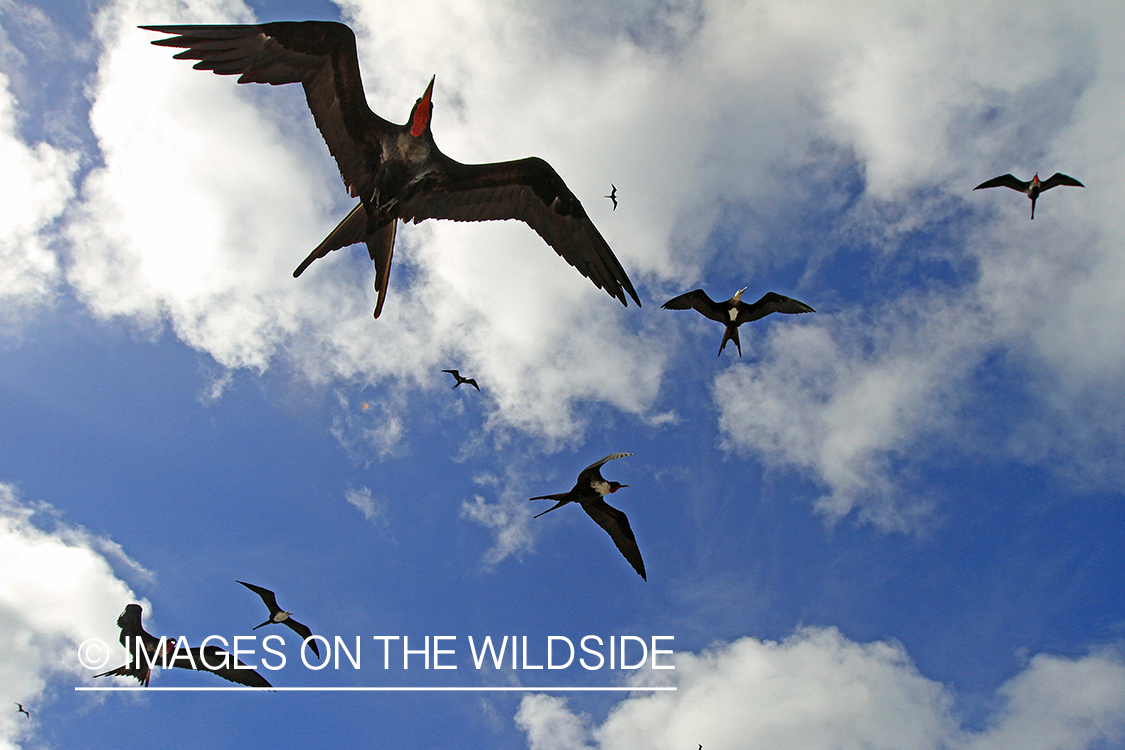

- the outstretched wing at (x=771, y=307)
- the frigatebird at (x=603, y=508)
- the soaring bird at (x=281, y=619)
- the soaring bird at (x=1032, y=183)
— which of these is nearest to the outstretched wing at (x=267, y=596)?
the soaring bird at (x=281, y=619)

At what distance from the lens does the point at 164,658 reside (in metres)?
16.4

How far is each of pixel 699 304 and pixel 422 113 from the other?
7.43 m

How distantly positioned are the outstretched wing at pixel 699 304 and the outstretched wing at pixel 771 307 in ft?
1.47

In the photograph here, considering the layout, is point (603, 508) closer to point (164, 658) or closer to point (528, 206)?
point (528, 206)

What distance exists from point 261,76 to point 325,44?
116 cm

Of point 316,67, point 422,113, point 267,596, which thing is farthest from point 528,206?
point 267,596

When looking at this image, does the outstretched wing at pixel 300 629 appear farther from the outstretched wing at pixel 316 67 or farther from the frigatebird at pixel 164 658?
the outstretched wing at pixel 316 67

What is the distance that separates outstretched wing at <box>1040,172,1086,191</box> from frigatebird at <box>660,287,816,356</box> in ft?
19.5

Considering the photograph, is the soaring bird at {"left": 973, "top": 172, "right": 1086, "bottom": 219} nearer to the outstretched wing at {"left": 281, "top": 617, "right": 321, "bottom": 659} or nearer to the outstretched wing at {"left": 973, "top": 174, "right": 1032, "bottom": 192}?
the outstretched wing at {"left": 973, "top": 174, "right": 1032, "bottom": 192}

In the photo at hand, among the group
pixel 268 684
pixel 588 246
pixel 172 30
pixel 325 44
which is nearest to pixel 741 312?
pixel 588 246

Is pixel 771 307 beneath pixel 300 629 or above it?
above

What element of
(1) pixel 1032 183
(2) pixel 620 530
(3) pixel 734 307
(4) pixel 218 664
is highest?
(1) pixel 1032 183

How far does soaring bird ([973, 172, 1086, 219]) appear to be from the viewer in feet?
55.9

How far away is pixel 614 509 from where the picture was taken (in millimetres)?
14320
